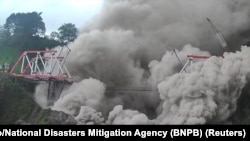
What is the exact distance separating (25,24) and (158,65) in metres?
30.7

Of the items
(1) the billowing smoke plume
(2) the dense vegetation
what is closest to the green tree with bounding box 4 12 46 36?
(2) the dense vegetation

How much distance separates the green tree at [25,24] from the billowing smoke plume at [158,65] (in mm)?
17374

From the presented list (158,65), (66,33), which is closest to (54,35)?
(66,33)

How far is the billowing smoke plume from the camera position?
39031 mm

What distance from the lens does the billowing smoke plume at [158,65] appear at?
128ft

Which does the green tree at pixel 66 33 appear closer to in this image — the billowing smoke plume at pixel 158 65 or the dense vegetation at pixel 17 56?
→ the dense vegetation at pixel 17 56

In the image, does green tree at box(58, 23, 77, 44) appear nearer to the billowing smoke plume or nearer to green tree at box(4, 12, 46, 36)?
green tree at box(4, 12, 46, 36)

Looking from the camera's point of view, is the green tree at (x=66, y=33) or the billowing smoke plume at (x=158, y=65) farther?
the green tree at (x=66, y=33)

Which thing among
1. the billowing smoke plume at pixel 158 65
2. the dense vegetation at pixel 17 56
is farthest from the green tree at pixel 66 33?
the billowing smoke plume at pixel 158 65

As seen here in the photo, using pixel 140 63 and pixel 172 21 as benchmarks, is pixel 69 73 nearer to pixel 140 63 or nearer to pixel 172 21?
pixel 140 63

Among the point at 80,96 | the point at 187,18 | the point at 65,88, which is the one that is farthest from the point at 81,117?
the point at 187,18

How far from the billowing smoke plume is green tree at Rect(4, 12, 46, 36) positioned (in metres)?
17.4

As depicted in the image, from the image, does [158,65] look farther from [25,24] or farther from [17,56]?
[25,24]

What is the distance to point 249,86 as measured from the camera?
41812 millimetres
